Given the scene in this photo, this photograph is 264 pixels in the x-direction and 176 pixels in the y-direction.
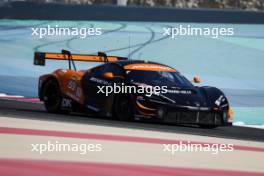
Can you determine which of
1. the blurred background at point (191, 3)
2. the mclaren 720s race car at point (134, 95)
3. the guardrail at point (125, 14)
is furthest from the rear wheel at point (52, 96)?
the blurred background at point (191, 3)

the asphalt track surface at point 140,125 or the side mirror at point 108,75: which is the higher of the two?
the side mirror at point 108,75

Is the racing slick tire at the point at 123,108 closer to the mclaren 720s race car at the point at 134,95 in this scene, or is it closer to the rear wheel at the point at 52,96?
the mclaren 720s race car at the point at 134,95

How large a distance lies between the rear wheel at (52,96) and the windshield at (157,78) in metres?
1.17

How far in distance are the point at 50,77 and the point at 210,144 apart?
9.83 feet

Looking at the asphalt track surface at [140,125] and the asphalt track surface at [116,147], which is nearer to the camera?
the asphalt track surface at [116,147]

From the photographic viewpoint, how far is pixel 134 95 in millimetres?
8727

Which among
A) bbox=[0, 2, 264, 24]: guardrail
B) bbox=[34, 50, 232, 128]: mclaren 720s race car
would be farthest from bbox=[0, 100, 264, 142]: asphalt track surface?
bbox=[0, 2, 264, 24]: guardrail

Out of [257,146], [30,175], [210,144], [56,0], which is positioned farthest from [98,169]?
[56,0]

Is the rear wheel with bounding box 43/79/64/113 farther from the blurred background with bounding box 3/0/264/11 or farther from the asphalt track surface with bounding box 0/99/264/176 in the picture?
the blurred background with bounding box 3/0/264/11

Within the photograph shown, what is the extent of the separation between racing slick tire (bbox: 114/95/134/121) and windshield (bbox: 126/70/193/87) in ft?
0.97

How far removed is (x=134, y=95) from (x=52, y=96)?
162 centimetres

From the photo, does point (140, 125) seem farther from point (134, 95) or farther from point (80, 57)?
point (80, 57)

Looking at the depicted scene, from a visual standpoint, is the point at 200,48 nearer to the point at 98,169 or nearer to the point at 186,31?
the point at 186,31

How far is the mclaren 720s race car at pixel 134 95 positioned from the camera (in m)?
8.72
